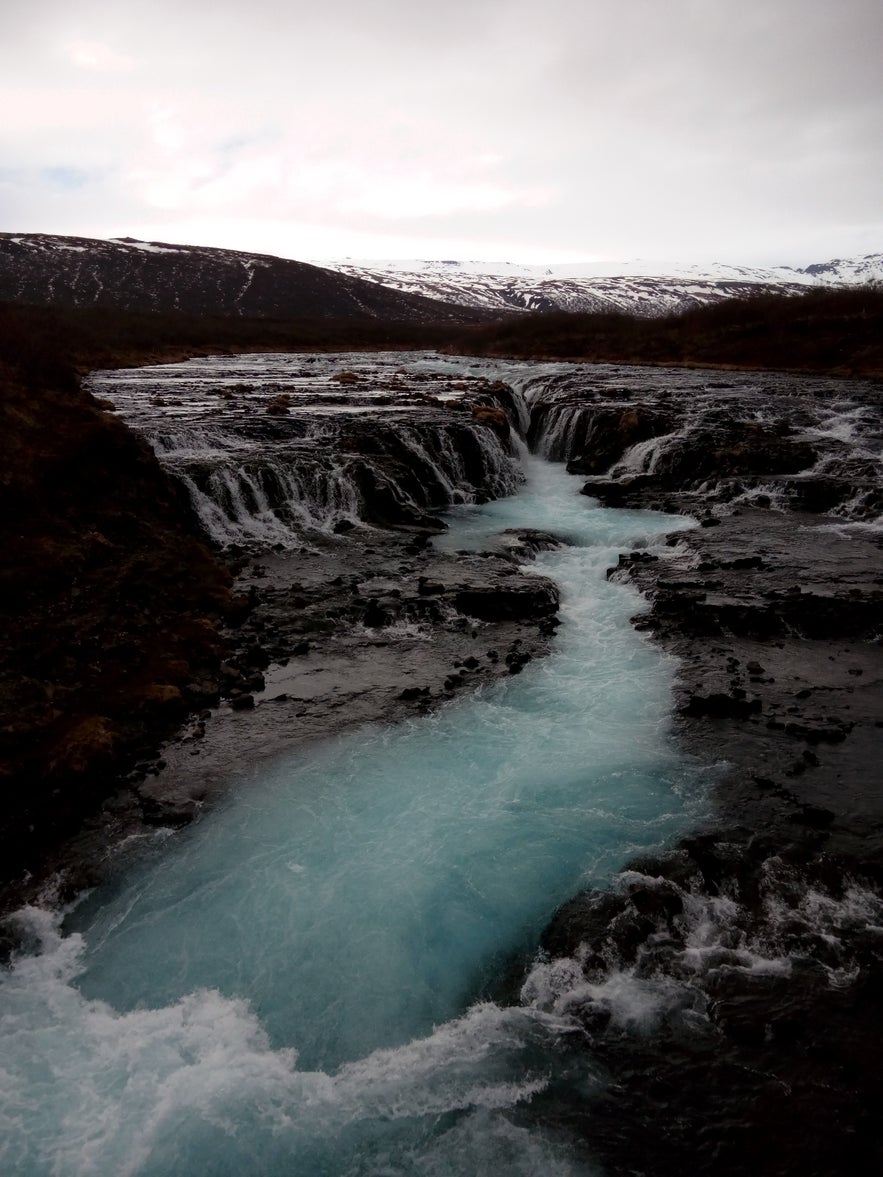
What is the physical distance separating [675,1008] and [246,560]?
49.3 ft

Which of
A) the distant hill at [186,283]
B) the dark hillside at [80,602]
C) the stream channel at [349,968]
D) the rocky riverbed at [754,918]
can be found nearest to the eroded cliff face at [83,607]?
the dark hillside at [80,602]

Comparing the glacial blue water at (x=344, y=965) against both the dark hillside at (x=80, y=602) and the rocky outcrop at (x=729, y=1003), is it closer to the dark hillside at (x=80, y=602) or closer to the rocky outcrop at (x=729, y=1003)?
the rocky outcrop at (x=729, y=1003)

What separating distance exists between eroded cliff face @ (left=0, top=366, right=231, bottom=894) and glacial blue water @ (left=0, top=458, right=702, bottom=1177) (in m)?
2.14

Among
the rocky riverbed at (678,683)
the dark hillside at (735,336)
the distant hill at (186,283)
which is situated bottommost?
the rocky riverbed at (678,683)

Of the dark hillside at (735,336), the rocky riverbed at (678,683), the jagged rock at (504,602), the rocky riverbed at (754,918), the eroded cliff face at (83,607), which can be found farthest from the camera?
the dark hillside at (735,336)

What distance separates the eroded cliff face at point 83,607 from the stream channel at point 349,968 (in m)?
2.10

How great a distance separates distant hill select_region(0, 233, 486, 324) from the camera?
109 metres

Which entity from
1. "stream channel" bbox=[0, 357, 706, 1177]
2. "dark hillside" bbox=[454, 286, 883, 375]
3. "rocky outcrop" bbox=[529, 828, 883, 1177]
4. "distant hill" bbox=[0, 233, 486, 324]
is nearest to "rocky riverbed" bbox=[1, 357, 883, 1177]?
"rocky outcrop" bbox=[529, 828, 883, 1177]

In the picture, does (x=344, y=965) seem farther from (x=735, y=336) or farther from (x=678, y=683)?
(x=735, y=336)

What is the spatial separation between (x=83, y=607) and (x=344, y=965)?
9.03 m

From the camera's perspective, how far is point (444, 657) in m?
14.1

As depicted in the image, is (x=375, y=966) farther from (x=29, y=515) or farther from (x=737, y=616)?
(x=29, y=515)

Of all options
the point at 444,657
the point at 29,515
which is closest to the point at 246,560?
the point at 29,515

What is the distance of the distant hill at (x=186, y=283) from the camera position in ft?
357
